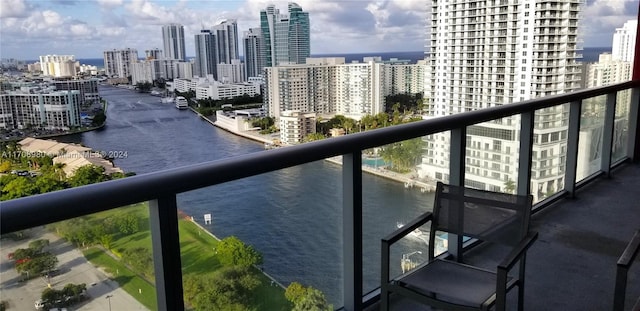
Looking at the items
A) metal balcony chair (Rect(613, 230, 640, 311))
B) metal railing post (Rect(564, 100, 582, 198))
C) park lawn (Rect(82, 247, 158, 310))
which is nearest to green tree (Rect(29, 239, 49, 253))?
park lawn (Rect(82, 247, 158, 310))

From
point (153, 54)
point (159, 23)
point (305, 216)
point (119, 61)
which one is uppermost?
point (159, 23)

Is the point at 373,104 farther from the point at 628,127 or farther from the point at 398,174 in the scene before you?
the point at 398,174

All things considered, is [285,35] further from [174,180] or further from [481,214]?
[174,180]

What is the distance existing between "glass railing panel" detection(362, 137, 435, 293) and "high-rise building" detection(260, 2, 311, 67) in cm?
2534

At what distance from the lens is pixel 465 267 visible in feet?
7.67

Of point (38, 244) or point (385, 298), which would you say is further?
point (385, 298)

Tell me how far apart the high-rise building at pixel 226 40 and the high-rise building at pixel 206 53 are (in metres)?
0.30

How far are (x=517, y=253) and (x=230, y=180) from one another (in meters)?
1.18

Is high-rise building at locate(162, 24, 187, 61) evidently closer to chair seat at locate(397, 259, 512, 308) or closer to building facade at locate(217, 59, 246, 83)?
building facade at locate(217, 59, 246, 83)

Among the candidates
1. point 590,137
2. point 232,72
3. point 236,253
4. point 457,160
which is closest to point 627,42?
point 590,137

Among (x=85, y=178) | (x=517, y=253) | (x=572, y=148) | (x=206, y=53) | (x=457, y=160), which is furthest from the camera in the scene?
(x=206, y=53)

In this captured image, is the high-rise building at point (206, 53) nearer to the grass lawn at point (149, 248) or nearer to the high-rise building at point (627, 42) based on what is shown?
the high-rise building at point (627, 42)

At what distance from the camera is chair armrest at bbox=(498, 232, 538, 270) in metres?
1.91

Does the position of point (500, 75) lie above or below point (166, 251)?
above
